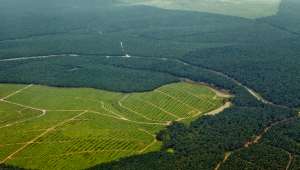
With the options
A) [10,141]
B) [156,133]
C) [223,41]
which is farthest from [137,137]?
[223,41]

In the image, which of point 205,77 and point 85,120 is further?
point 205,77

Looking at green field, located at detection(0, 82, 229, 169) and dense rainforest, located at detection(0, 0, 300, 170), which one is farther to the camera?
green field, located at detection(0, 82, 229, 169)

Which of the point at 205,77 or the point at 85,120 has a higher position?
the point at 205,77

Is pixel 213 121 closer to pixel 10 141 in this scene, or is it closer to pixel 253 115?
pixel 253 115

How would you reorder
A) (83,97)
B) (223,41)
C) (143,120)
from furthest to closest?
1. (223,41)
2. (83,97)
3. (143,120)
